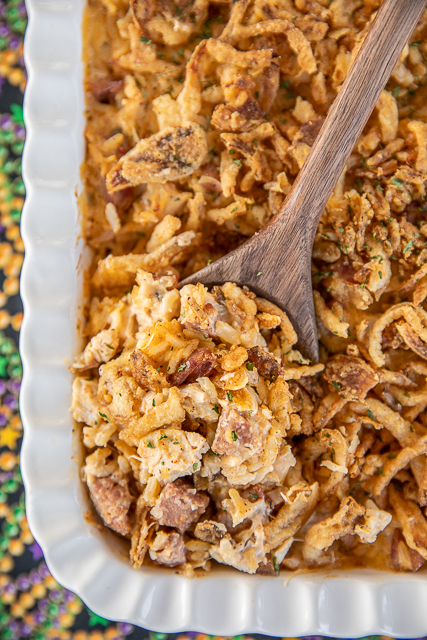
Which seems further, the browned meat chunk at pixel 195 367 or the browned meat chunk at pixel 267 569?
the browned meat chunk at pixel 267 569

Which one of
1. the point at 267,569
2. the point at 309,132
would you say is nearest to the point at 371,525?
the point at 267,569

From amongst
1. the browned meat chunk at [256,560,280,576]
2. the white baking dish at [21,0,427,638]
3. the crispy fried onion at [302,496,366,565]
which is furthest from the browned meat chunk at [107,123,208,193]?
the browned meat chunk at [256,560,280,576]

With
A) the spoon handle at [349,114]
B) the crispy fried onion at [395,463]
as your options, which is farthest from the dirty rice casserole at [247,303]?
the spoon handle at [349,114]

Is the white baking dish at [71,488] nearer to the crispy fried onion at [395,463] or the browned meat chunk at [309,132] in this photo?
the crispy fried onion at [395,463]

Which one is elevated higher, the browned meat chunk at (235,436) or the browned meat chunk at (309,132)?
the browned meat chunk at (309,132)

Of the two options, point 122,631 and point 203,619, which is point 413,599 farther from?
point 122,631

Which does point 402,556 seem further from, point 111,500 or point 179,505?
point 111,500
